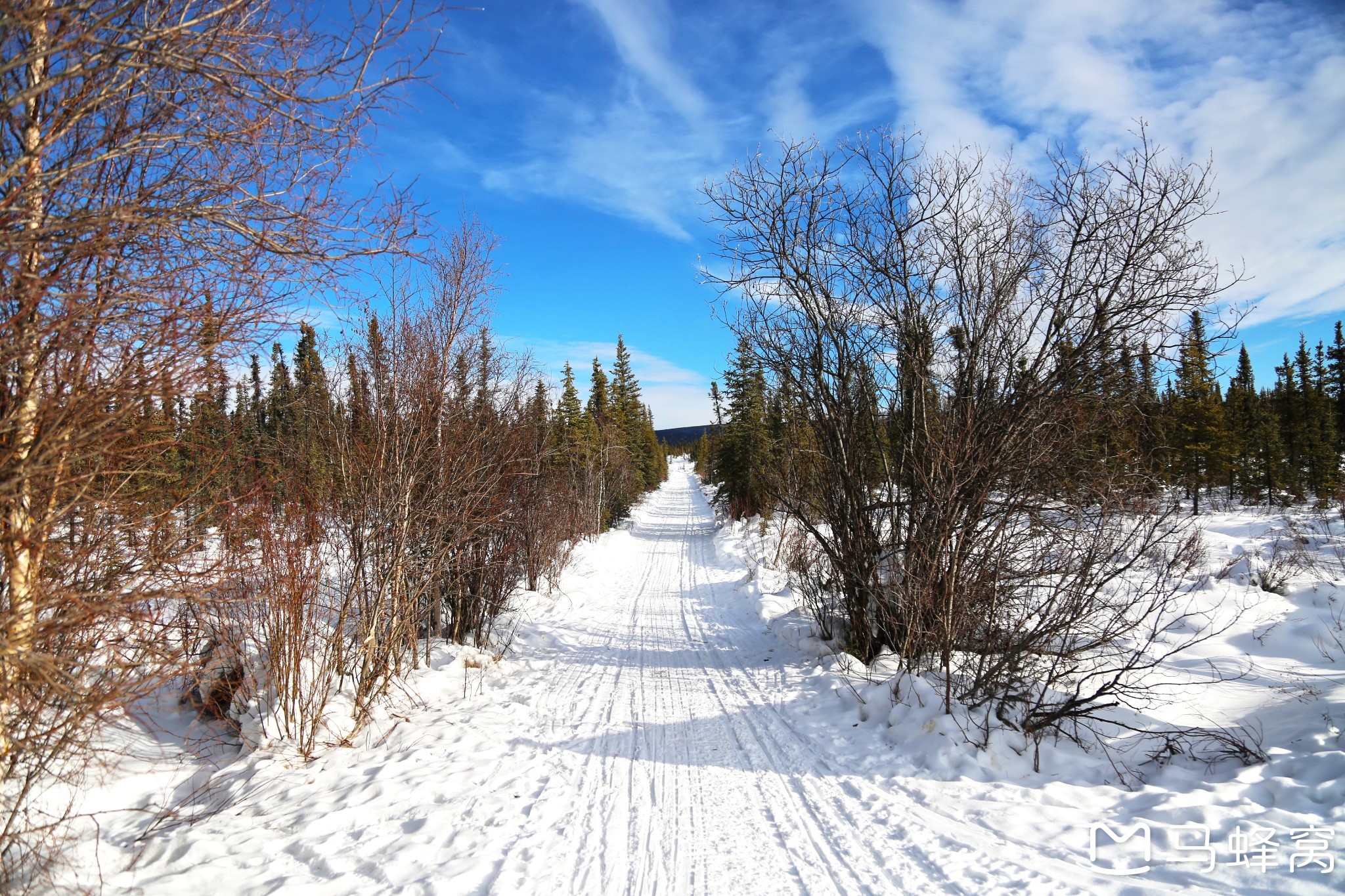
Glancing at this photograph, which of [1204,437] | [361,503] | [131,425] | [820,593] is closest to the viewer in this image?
[131,425]

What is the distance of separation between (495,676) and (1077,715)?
6.27 metres

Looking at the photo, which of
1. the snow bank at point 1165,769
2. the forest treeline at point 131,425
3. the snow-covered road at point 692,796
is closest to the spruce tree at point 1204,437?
the snow bank at point 1165,769

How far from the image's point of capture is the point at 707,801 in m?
4.13

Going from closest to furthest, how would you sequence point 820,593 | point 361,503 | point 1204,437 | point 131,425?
1. point 131,425
2. point 361,503
3. point 820,593
4. point 1204,437

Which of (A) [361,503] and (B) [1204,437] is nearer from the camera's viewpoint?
(A) [361,503]

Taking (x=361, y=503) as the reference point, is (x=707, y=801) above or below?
below

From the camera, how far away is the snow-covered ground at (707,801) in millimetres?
3227

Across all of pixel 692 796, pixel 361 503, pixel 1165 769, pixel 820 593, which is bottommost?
pixel 692 796

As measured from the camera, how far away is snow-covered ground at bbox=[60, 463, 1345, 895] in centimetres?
323

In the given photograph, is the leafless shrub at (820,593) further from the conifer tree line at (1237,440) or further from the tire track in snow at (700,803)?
the conifer tree line at (1237,440)

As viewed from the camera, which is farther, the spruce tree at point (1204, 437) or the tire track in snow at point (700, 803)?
the spruce tree at point (1204, 437)

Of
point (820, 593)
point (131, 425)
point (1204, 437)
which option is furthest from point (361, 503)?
point (1204, 437)

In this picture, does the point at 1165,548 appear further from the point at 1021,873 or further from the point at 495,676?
the point at 495,676

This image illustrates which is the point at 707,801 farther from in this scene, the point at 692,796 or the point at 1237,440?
the point at 1237,440
